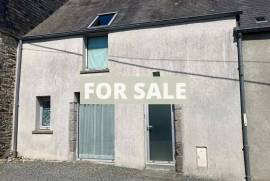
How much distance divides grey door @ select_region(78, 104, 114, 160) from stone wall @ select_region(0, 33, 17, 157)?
104 inches

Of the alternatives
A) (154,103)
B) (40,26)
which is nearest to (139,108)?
(154,103)

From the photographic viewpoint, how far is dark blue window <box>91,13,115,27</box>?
10997mm

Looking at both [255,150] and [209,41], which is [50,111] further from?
[255,150]

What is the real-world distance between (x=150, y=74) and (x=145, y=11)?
2710 mm

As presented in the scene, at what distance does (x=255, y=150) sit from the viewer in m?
8.23

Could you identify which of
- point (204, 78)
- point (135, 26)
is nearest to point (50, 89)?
point (135, 26)

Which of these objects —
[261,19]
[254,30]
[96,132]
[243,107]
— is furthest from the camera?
[96,132]

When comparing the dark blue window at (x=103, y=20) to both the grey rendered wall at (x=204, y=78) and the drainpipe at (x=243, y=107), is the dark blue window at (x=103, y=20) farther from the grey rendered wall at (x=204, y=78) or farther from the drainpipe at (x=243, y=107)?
the drainpipe at (x=243, y=107)

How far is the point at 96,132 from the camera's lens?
32.9 ft

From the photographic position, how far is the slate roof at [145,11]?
979 centimetres

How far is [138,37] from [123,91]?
5.99 feet

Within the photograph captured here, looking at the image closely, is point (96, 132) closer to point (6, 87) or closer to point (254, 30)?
point (6, 87)

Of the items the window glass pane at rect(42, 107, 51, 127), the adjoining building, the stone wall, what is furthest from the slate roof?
the window glass pane at rect(42, 107, 51, 127)

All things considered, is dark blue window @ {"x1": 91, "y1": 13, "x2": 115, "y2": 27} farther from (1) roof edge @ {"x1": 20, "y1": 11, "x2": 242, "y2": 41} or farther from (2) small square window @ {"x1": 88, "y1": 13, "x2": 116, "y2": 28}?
(1) roof edge @ {"x1": 20, "y1": 11, "x2": 242, "y2": 41}
